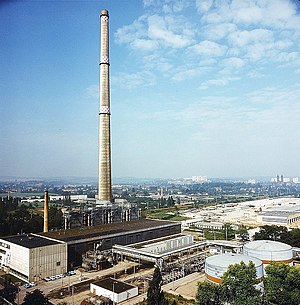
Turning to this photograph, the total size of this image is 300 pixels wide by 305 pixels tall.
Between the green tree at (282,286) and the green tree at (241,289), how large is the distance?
0.68ft

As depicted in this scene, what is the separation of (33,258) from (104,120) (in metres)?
4.04

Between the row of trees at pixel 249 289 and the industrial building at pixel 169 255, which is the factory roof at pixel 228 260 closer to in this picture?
the row of trees at pixel 249 289

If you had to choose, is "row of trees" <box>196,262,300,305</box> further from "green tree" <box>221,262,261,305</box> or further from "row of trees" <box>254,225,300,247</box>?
"row of trees" <box>254,225,300,247</box>

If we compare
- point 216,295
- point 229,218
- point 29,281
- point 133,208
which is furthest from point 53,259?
point 229,218

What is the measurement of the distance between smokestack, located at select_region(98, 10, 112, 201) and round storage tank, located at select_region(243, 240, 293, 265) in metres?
3.75

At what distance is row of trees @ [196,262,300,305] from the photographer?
324 centimetres

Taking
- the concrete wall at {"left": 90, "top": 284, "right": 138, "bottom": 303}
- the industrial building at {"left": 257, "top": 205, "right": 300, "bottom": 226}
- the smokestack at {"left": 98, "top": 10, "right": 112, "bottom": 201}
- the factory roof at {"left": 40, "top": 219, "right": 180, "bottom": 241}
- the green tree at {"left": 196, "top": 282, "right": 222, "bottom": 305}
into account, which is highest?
the smokestack at {"left": 98, "top": 10, "right": 112, "bottom": 201}

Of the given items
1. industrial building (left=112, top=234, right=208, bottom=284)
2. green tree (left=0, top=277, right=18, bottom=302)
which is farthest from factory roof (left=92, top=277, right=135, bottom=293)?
green tree (left=0, top=277, right=18, bottom=302)

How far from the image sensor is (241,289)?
3.26 meters

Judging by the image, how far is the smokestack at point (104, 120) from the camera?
308 inches

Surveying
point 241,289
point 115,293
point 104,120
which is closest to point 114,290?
point 115,293

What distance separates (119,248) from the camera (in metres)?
5.77

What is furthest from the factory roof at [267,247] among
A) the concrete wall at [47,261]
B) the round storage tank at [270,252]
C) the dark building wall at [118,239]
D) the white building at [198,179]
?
the white building at [198,179]

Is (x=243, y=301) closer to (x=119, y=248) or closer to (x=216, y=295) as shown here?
(x=216, y=295)
